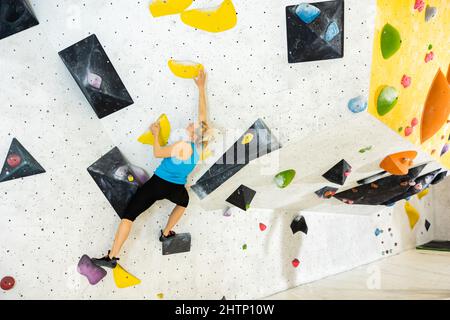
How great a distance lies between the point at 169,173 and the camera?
2.47 metres

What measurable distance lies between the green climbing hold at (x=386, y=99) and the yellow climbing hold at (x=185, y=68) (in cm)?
112

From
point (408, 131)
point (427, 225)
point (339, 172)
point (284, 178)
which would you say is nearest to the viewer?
point (408, 131)

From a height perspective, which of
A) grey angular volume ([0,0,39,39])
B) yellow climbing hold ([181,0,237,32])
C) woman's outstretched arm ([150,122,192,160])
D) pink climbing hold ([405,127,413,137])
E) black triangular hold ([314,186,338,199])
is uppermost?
yellow climbing hold ([181,0,237,32])

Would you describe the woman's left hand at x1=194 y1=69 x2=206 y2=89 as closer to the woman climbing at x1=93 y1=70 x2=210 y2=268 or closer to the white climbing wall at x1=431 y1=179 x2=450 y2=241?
the woman climbing at x1=93 y1=70 x2=210 y2=268

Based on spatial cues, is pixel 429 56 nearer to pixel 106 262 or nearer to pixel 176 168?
pixel 176 168

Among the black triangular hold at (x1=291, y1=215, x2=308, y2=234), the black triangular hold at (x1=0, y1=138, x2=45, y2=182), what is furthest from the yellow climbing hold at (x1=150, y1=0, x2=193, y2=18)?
the black triangular hold at (x1=291, y1=215, x2=308, y2=234)

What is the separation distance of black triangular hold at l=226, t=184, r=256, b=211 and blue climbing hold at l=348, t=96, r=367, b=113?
958 millimetres

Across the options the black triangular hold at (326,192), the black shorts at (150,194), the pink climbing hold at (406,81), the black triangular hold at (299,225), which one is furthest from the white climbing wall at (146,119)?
the black triangular hold at (299,225)

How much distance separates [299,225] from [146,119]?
2002 mm

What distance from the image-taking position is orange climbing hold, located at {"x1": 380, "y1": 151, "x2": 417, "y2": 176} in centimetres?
343

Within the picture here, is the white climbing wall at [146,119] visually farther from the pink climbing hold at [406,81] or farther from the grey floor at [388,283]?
the grey floor at [388,283]

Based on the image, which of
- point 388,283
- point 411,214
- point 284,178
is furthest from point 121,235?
point 411,214

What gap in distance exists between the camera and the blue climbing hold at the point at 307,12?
2281mm

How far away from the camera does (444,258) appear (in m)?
5.38
